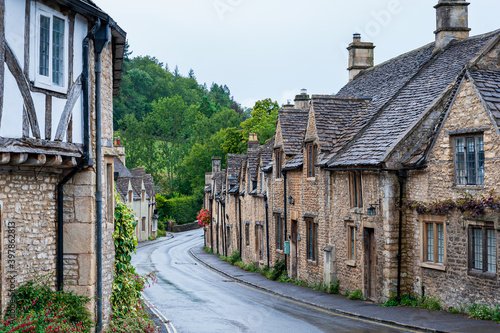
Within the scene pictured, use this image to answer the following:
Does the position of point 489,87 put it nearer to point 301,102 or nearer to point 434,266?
point 434,266

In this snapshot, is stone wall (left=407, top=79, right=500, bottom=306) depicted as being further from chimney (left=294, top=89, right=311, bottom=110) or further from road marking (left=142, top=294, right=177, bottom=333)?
chimney (left=294, top=89, right=311, bottom=110)

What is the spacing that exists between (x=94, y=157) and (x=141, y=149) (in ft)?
276

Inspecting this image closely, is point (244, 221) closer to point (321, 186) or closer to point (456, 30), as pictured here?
point (321, 186)

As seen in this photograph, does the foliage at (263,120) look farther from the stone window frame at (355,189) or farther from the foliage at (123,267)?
the foliage at (123,267)

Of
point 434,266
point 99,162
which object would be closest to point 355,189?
point 434,266

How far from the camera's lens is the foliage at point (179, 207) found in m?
84.2

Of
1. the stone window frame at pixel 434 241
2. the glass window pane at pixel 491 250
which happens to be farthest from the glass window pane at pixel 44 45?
the stone window frame at pixel 434 241

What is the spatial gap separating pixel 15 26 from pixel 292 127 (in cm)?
2061

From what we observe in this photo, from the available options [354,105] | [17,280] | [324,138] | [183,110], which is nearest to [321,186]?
[324,138]

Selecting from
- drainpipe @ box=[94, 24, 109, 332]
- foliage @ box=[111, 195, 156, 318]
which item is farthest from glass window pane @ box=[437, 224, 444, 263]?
drainpipe @ box=[94, 24, 109, 332]

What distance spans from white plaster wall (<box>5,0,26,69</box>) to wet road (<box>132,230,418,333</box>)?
29.7 feet

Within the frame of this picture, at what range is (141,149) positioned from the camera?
94.9 meters

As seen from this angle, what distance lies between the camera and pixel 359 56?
33125 millimetres

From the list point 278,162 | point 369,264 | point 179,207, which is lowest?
point 179,207
